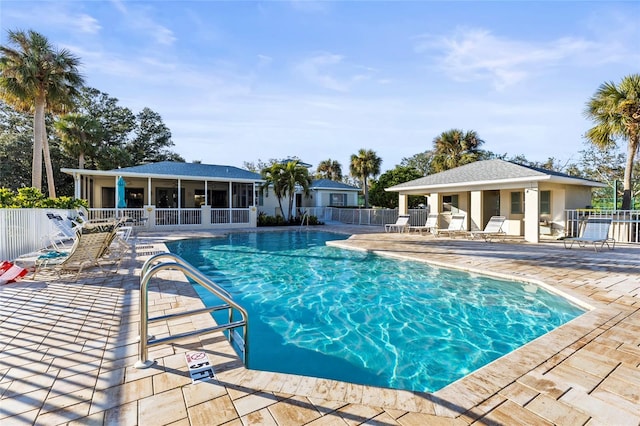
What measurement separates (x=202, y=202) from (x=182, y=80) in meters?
9.98

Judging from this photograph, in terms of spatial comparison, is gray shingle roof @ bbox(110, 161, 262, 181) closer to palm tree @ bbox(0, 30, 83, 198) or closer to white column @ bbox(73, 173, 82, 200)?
white column @ bbox(73, 173, 82, 200)

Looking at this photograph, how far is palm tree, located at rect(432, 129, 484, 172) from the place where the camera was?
84.0 feet

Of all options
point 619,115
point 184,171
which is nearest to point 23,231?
point 184,171

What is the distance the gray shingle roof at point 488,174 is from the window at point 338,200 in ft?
37.5

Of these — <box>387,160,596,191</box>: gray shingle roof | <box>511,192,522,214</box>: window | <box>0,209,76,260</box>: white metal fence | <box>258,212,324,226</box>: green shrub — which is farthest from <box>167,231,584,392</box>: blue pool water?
<box>258,212,324,226</box>: green shrub

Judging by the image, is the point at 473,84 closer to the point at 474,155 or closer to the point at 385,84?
the point at 385,84

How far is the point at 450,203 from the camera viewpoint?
60.5ft

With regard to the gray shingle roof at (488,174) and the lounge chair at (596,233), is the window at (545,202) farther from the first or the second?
the lounge chair at (596,233)

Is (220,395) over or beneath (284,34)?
beneath

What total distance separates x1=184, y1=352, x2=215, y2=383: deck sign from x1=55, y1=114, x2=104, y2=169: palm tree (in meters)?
26.6

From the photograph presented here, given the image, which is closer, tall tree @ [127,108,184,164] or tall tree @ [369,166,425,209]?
tall tree @ [369,166,425,209]

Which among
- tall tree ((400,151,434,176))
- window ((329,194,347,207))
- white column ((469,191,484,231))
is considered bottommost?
white column ((469,191,484,231))

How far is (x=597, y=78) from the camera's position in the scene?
15781 mm

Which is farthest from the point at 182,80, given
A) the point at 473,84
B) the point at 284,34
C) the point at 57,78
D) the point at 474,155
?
the point at 474,155
